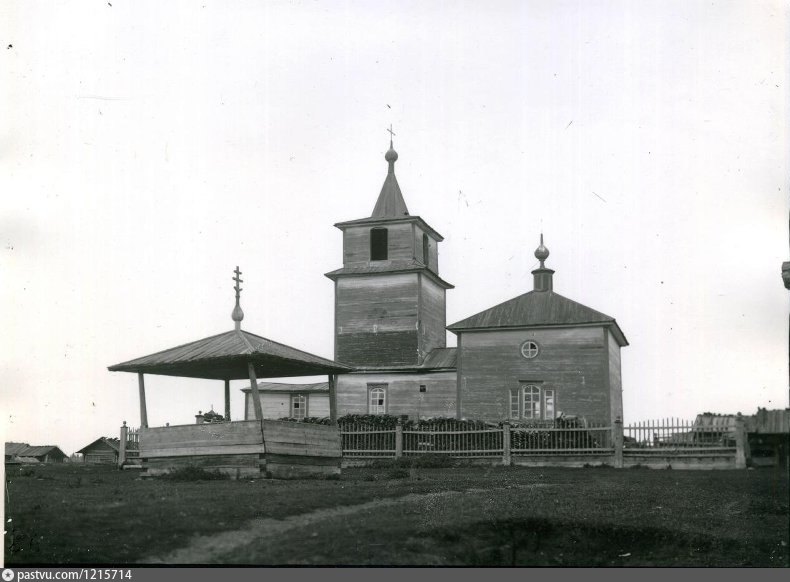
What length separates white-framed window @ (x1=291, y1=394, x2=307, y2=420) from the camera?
4853 cm

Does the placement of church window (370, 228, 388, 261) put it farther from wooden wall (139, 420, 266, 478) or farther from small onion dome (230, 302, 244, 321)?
wooden wall (139, 420, 266, 478)

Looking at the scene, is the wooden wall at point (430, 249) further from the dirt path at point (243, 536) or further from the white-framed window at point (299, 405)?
the dirt path at point (243, 536)

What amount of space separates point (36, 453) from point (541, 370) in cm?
2167

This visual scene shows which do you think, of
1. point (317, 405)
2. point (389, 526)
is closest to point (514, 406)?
point (317, 405)

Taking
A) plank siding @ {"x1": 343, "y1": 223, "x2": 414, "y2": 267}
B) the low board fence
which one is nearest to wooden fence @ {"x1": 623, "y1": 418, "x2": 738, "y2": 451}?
the low board fence

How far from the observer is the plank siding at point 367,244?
1725 inches

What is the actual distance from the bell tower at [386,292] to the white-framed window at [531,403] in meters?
5.05

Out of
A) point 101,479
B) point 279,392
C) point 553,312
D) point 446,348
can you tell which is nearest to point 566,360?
point 553,312

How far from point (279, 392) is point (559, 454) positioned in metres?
20.1

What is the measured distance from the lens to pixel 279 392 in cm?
4866

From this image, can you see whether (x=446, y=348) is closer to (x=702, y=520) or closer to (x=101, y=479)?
(x=101, y=479)

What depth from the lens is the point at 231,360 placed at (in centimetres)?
2273

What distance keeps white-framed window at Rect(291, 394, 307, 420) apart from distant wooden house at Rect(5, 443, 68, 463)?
35.9 feet

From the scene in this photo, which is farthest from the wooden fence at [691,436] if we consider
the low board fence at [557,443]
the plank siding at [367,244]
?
the plank siding at [367,244]
